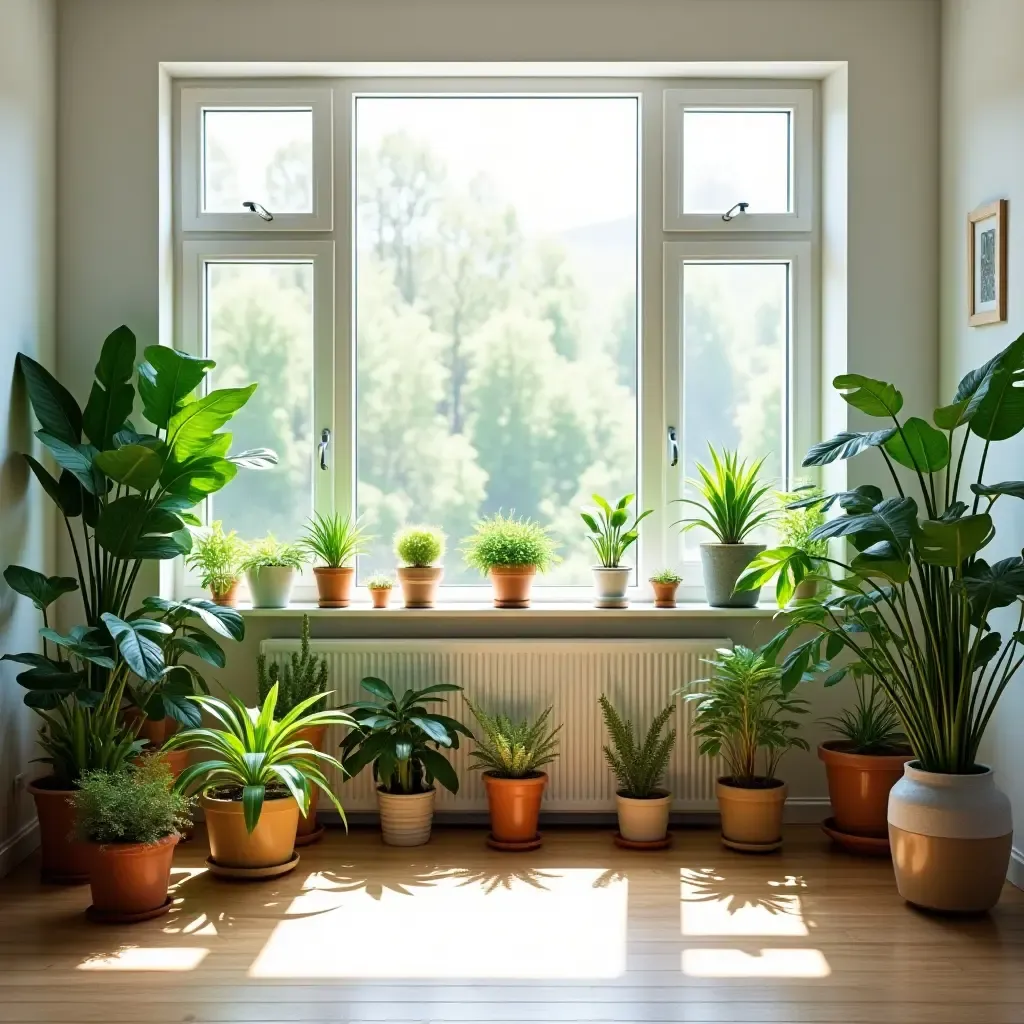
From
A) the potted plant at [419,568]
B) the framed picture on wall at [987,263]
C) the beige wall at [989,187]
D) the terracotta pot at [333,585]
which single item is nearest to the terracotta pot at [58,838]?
the terracotta pot at [333,585]

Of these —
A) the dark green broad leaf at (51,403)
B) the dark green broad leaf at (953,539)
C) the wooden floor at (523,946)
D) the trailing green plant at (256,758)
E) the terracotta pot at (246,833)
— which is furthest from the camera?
the dark green broad leaf at (51,403)

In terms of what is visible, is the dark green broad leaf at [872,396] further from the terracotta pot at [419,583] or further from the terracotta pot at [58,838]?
the terracotta pot at [58,838]

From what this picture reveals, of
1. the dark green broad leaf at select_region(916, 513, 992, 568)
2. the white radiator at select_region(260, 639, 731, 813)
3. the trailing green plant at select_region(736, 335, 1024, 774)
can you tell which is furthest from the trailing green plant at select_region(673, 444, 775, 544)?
the dark green broad leaf at select_region(916, 513, 992, 568)

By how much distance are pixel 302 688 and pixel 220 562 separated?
628 millimetres

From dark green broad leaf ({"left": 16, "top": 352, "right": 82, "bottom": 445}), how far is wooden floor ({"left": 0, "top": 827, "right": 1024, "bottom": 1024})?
5.08ft

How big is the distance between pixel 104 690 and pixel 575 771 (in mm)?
1803

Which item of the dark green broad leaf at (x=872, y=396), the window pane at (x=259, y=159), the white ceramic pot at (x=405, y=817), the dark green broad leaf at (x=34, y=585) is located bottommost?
the white ceramic pot at (x=405, y=817)

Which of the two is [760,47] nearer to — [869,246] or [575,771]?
[869,246]

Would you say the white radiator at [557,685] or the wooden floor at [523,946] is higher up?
the white radiator at [557,685]

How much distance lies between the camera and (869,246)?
4629mm

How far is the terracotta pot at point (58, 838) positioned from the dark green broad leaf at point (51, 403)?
1209mm

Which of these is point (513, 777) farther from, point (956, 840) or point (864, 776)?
point (956, 840)

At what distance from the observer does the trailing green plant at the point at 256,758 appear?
12.4 ft

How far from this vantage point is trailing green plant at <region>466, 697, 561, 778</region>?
438cm
